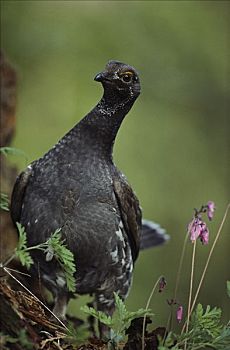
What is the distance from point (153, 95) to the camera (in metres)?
9.10

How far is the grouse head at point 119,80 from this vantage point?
14.0 feet

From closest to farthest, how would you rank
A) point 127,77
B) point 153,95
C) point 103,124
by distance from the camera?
1. point 127,77
2. point 103,124
3. point 153,95

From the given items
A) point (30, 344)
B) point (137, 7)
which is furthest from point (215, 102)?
point (30, 344)

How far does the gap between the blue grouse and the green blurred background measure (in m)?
3.61

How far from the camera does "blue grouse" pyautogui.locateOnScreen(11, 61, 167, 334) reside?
166 inches

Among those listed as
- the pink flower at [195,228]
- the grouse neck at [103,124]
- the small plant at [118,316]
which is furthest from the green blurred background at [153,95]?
the small plant at [118,316]

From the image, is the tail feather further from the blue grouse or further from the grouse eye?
the grouse eye

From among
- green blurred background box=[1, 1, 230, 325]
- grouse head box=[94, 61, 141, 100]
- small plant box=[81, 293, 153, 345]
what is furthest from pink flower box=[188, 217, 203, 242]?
green blurred background box=[1, 1, 230, 325]

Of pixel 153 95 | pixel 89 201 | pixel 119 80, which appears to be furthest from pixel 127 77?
pixel 153 95

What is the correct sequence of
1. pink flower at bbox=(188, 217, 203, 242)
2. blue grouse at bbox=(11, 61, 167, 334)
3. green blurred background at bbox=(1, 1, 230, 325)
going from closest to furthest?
pink flower at bbox=(188, 217, 203, 242) < blue grouse at bbox=(11, 61, 167, 334) < green blurred background at bbox=(1, 1, 230, 325)

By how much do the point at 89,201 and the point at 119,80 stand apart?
84 cm

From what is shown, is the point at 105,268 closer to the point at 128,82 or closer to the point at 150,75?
the point at 128,82

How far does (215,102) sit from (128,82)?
5027mm

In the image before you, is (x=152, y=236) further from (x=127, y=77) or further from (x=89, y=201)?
(x=127, y=77)
